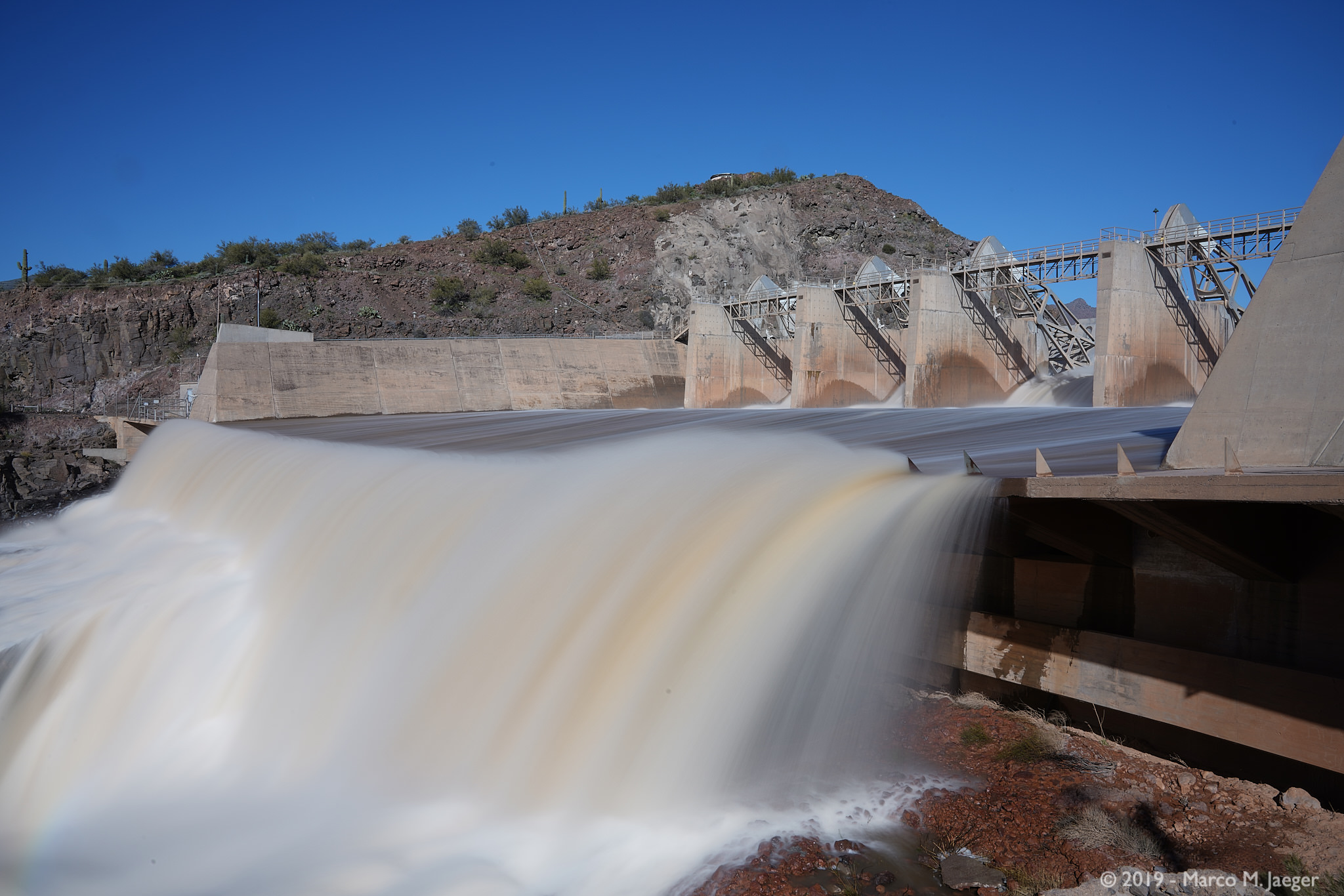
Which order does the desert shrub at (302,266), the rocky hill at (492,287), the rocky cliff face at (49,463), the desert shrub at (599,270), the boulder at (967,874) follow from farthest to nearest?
the desert shrub at (599,270)
the desert shrub at (302,266)
the rocky hill at (492,287)
the rocky cliff face at (49,463)
the boulder at (967,874)

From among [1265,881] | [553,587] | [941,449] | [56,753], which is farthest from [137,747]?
[941,449]

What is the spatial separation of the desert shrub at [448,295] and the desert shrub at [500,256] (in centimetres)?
381

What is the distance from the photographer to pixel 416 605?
646 centimetres

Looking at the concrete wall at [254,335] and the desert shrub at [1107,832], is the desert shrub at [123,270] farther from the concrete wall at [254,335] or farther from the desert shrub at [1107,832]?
the desert shrub at [1107,832]

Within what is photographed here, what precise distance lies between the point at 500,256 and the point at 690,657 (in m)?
46.5

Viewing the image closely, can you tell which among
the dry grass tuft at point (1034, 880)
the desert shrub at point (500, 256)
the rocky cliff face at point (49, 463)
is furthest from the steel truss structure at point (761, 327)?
the dry grass tuft at point (1034, 880)

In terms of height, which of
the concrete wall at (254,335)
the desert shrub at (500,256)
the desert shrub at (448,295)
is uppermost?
the desert shrub at (500,256)

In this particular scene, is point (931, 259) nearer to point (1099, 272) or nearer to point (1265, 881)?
point (1099, 272)

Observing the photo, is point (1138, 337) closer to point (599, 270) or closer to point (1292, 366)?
point (1292, 366)

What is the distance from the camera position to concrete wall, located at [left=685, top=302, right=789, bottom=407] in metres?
32.3

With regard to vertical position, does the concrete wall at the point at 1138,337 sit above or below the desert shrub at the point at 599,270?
below

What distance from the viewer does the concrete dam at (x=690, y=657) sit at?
4.81 meters

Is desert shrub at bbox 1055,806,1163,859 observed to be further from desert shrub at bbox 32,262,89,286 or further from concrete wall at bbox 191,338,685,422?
desert shrub at bbox 32,262,89,286

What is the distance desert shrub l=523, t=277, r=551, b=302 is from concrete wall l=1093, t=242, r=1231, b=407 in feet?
101
